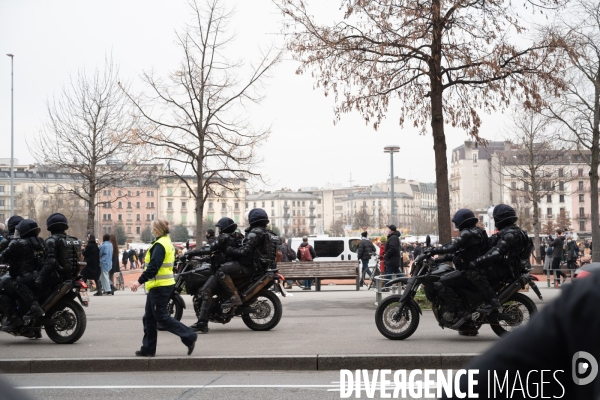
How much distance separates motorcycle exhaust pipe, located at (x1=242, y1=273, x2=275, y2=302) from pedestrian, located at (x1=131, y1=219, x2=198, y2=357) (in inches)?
103

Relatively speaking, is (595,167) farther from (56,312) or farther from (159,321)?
(159,321)

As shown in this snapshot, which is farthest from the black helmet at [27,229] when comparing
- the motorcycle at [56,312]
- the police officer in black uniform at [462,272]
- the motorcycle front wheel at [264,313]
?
the police officer in black uniform at [462,272]

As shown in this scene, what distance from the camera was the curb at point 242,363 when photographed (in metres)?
9.93

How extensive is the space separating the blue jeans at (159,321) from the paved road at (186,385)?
1.49ft

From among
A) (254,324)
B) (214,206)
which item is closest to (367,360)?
(254,324)

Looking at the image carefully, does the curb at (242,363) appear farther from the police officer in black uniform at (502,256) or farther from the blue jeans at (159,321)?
the police officer in black uniform at (502,256)

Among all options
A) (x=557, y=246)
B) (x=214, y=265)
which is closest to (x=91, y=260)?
(x=214, y=265)

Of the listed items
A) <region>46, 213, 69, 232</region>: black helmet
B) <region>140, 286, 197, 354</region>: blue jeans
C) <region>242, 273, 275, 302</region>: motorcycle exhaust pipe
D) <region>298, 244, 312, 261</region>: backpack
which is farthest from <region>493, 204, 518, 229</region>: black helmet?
<region>298, 244, 312, 261</region>: backpack

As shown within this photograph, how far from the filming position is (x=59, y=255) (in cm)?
1186

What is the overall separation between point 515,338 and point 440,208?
53.3 ft

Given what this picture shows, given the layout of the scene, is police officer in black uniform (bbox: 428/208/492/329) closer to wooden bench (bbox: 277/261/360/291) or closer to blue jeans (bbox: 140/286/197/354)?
blue jeans (bbox: 140/286/197/354)

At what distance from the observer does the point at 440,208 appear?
17.5m

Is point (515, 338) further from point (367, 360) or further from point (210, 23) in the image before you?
point (210, 23)

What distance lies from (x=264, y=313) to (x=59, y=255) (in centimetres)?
328
